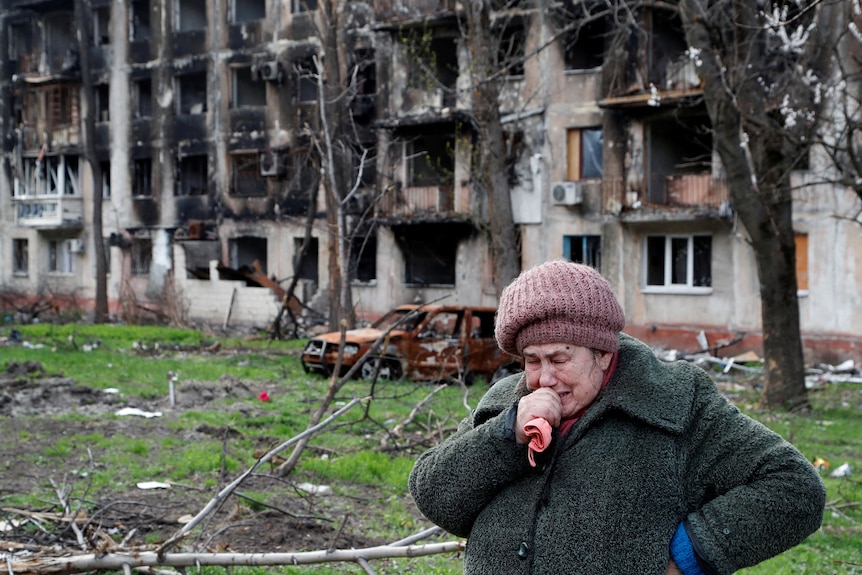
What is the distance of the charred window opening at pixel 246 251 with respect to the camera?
35.8 metres

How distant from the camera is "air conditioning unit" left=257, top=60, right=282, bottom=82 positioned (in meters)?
33.7

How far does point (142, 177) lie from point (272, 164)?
7.72 metres

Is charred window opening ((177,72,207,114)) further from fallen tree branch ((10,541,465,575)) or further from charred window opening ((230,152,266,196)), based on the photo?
fallen tree branch ((10,541,465,575))

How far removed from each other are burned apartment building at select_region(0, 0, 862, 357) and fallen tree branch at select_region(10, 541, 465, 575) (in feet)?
42.3

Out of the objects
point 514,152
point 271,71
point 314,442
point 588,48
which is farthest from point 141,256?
point 314,442

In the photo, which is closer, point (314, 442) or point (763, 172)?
point (314, 442)

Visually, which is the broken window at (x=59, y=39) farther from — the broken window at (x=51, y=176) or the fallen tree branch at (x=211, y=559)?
the fallen tree branch at (x=211, y=559)

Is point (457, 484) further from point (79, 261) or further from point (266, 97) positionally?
point (79, 261)

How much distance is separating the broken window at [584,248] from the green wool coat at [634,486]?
24.9m

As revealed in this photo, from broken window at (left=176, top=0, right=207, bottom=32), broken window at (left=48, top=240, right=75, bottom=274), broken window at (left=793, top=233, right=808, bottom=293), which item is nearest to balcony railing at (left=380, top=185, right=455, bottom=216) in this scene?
broken window at (left=793, top=233, right=808, bottom=293)

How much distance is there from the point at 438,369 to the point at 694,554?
14161 millimetres

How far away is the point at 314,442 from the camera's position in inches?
415

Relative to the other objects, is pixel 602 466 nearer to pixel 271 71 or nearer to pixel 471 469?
pixel 471 469

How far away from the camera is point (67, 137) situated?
39969 millimetres
